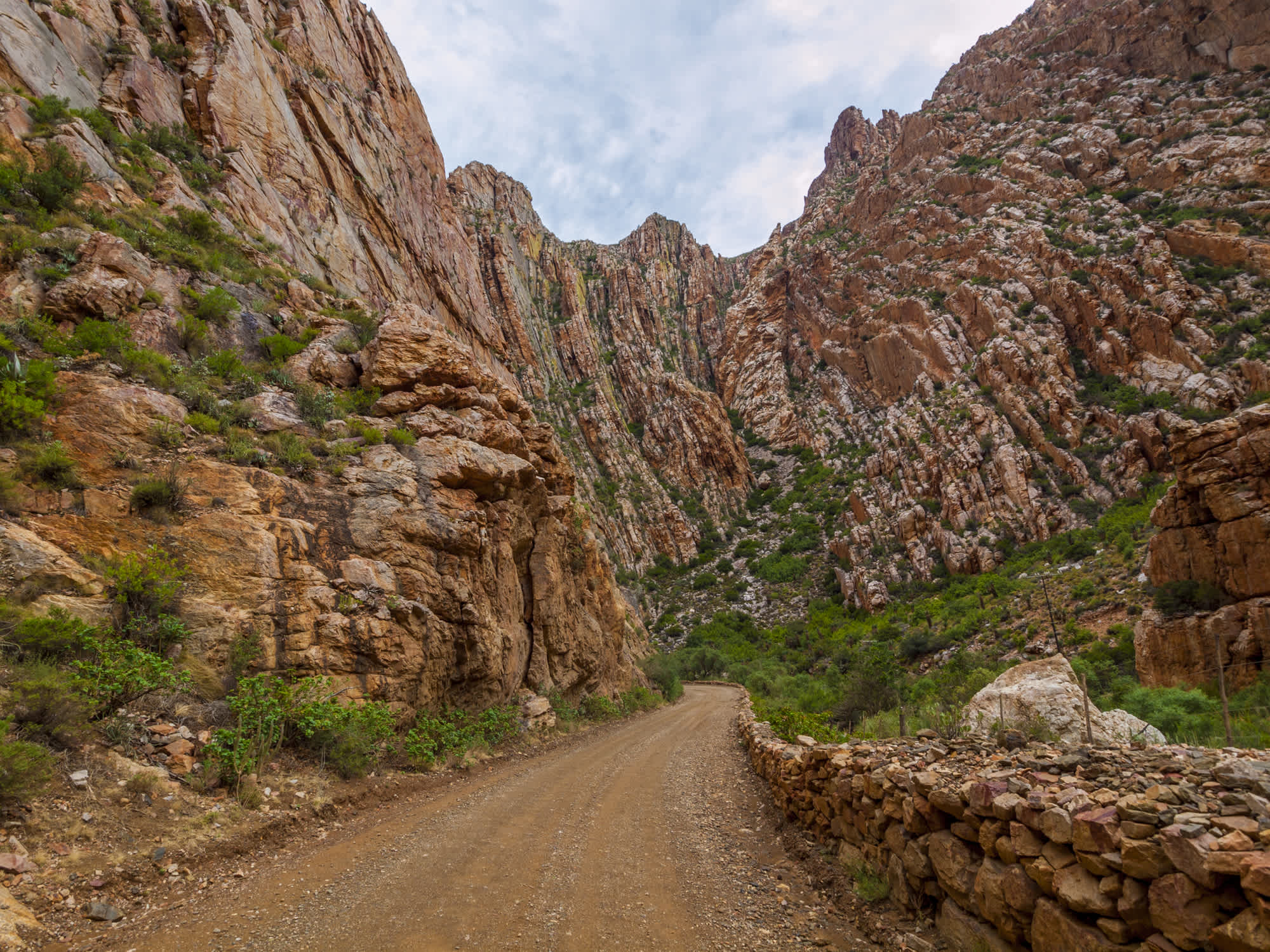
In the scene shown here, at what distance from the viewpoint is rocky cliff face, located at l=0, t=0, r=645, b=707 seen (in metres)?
8.64

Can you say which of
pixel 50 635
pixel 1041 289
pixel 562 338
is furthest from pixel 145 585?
pixel 562 338

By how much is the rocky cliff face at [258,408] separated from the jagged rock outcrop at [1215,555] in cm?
1782

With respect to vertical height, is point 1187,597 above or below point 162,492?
below

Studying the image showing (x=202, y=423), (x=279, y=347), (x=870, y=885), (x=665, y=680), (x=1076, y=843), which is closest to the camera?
(x=1076, y=843)

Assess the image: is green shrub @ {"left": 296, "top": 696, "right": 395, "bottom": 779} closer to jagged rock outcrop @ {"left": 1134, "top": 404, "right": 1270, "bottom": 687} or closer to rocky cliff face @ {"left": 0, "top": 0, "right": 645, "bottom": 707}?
rocky cliff face @ {"left": 0, "top": 0, "right": 645, "bottom": 707}

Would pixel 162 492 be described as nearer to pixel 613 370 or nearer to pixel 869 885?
pixel 869 885

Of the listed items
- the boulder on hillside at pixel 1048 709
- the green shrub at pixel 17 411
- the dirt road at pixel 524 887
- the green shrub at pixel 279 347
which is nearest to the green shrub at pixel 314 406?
the green shrub at pixel 279 347

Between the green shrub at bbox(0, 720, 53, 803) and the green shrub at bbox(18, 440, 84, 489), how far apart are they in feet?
14.3

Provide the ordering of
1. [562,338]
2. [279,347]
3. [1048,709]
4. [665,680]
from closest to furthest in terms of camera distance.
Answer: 1. [1048,709]
2. [279,347]
3. [665,680]
4. [562,338]

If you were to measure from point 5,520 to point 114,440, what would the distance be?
2224mm

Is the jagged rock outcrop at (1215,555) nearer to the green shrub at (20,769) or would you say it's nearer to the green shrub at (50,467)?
the green shrub at (20,769)

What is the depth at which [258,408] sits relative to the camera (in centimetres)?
1158

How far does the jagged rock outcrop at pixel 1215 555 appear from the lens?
14164mm

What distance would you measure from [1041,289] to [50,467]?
66976 mm
